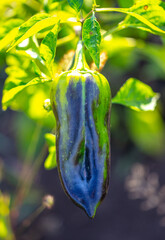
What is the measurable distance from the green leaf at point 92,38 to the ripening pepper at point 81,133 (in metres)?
0.04

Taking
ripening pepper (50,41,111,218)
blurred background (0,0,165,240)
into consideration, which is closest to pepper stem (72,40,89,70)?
ripening pepper (50,41,111,218)

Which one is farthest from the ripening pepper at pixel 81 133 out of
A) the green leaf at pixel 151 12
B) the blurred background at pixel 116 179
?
the blurred background at pixel 116 179

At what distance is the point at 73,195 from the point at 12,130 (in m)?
1.50

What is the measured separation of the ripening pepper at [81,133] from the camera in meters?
0.53

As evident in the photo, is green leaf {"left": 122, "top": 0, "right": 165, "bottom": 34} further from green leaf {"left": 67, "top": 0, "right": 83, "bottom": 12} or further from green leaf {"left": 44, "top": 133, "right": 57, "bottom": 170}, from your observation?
green leaf {"left": 44, "top": 133, "right": 57, "bottom": 170}

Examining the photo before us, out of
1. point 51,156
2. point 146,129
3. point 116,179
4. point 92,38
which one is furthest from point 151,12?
point 116,179

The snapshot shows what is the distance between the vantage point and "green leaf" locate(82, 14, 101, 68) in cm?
51

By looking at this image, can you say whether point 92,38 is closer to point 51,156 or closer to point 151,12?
point 151,12

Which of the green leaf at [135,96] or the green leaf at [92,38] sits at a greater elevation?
the green leaf at [92,38]

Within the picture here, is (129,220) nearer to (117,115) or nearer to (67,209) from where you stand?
(67,209)

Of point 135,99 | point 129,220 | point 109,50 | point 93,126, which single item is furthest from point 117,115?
point 93,126

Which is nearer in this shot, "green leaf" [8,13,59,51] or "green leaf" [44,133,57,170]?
"green leaf" [8,13,59,51]

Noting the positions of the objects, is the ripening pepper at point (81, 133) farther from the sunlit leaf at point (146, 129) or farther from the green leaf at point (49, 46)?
the sunlit leaf at point (146, 129)

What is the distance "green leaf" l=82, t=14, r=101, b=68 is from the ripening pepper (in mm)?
44
